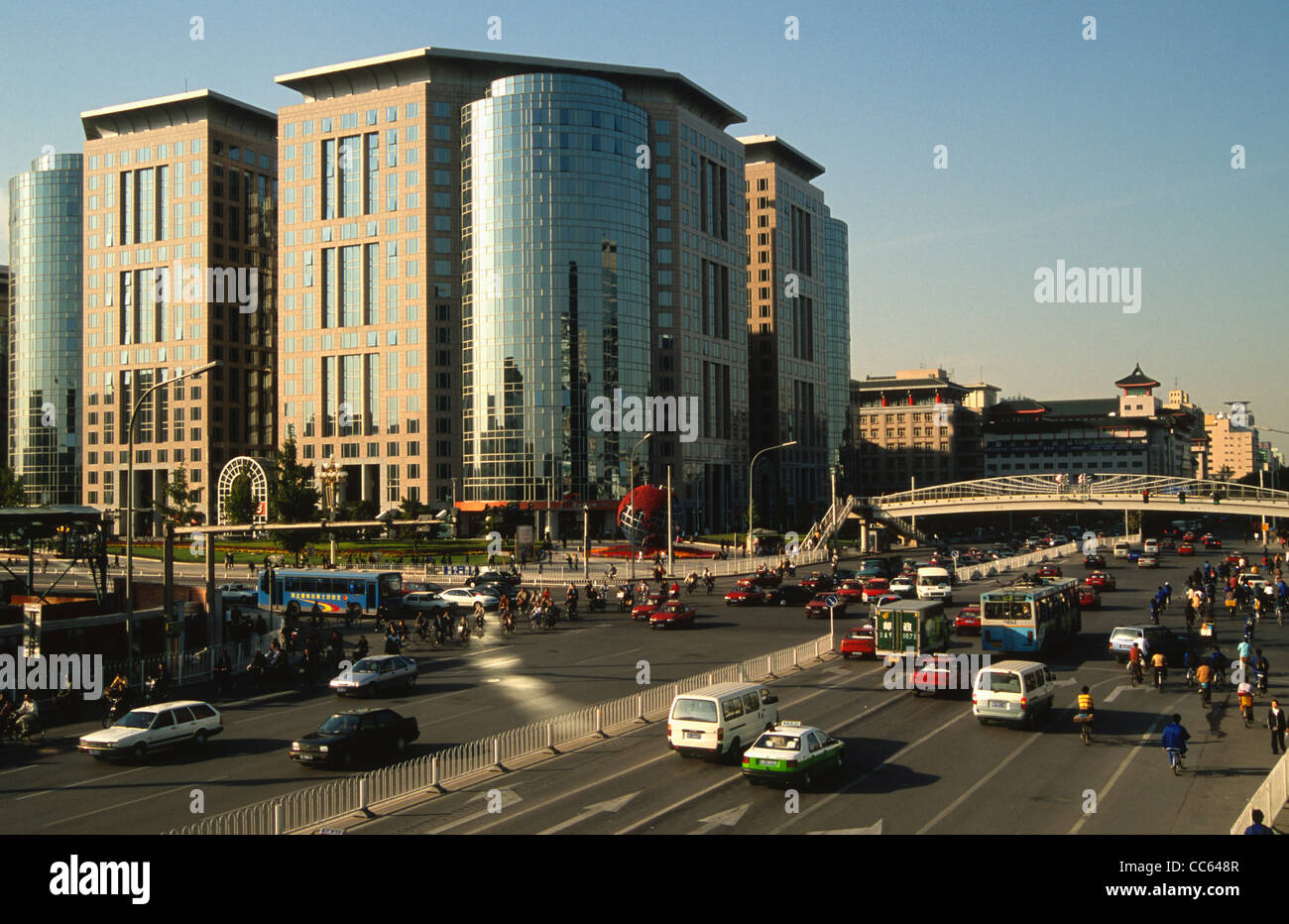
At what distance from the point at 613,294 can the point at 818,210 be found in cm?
7731

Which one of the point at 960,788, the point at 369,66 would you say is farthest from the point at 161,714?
the point at 369,66

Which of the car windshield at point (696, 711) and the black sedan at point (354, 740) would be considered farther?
the car windshield at point (696, 711)

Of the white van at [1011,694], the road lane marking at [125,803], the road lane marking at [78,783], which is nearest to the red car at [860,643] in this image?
the white van at [1011,694]

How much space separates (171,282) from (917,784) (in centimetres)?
13925

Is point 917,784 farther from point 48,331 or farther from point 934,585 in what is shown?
point 48,331

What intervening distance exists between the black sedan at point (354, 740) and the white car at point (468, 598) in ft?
107

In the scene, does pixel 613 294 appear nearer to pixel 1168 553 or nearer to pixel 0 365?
pixel 1168 553

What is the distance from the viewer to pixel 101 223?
14400cm

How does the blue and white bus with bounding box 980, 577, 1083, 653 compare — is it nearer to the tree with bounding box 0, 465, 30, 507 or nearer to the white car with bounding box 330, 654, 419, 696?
the white car with bounding box 330, 654, 419, 696

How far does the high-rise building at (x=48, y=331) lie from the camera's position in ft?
505

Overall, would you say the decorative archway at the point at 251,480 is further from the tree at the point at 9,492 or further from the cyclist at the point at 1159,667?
the cyclist at the point at 1159,667

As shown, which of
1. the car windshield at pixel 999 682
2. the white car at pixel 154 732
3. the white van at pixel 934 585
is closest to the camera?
the white car at pixel 154 732

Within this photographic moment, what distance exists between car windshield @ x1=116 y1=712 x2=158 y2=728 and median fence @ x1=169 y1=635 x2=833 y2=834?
6212mm

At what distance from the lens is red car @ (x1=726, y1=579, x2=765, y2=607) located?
60.6 meters
